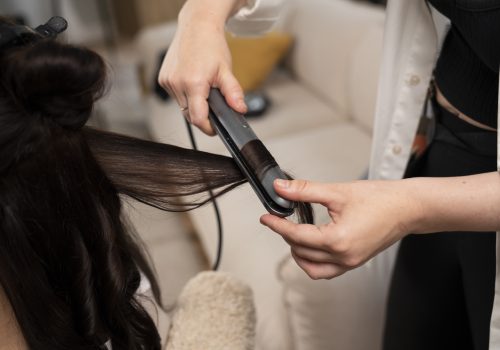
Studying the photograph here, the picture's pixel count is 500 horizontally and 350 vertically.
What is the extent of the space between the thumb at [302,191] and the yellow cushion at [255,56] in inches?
69.9

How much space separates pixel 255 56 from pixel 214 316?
1.70 meters

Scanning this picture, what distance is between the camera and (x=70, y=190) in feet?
1.79

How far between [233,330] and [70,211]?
0.32 metres

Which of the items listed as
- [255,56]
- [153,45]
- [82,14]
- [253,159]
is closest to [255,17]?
[253,159]

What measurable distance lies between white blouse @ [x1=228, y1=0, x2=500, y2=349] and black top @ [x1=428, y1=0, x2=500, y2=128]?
0.04m

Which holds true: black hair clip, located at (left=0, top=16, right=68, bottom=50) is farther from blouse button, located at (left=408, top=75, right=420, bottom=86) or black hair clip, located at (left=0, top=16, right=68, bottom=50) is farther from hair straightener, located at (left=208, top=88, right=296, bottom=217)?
blouse button, located at (left=408, top=75, right=420, bottom=86)

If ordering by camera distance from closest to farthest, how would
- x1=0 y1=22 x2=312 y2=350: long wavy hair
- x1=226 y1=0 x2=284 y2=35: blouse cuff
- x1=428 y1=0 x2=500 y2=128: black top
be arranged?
x1=0 y1=22 x2=312 y2=350: long wavy hair
x1=428 y1=0 x2=500 y2=128: black top
x1=226 y1=0 x2=284 y2=35: blouse cuff

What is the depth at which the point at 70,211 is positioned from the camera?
561mm

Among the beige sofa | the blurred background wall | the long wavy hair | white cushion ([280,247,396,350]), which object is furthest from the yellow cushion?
the blurred background wall

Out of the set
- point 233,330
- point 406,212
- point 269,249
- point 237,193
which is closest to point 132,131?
point 237,193

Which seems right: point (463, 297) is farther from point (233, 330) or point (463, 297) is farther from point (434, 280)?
point (233, 330)

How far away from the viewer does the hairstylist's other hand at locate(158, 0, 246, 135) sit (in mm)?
644

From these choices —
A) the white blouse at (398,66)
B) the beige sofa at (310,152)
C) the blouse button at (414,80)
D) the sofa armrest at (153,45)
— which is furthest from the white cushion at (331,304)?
the sofa armrest at (153,45)

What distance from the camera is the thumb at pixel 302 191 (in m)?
0.54
